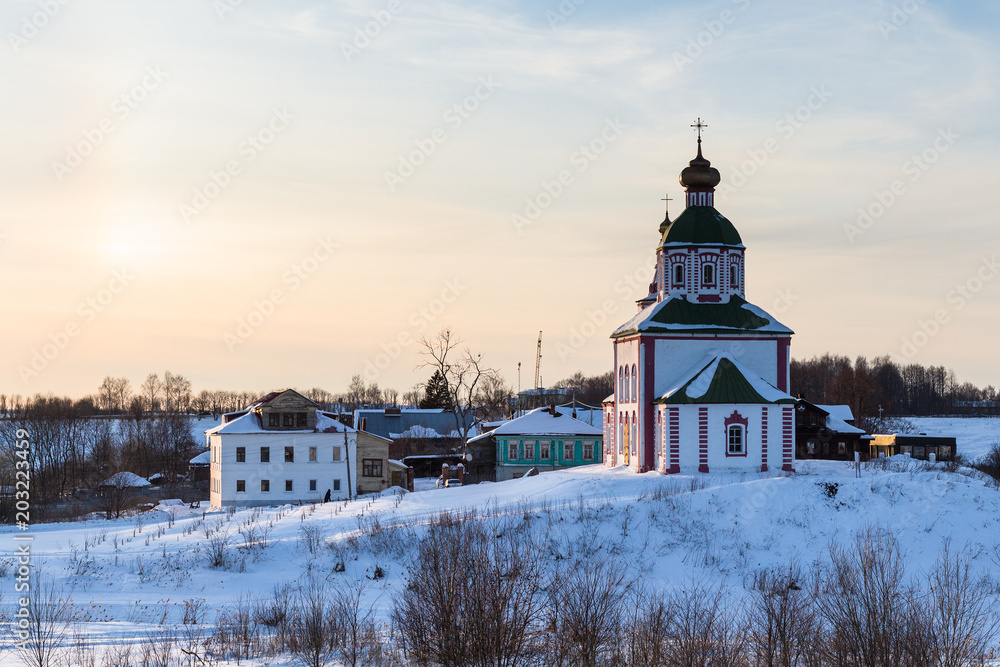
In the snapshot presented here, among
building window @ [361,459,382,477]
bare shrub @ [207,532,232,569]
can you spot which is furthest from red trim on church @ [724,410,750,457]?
building window @ [361,459,382,477]

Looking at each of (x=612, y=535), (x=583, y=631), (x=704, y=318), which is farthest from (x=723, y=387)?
(x=583, y=631)

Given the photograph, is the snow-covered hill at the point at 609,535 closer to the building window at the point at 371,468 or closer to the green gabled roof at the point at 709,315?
the green gabled roof at the point at 709,315

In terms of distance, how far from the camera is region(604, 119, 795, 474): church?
1441 inches

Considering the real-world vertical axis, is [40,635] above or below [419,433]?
below

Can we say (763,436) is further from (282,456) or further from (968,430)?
(968,430)

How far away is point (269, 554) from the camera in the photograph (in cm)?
2870

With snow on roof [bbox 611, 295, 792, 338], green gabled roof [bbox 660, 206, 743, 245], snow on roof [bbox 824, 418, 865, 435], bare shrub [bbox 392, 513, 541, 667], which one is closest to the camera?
bare shrub [bbox 392, 513, 541, 667]

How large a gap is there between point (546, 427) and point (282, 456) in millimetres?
Answer: 13294

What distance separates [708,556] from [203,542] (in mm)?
14518

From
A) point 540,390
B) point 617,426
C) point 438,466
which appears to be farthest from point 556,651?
point 540,390

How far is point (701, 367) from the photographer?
38531 millimetres

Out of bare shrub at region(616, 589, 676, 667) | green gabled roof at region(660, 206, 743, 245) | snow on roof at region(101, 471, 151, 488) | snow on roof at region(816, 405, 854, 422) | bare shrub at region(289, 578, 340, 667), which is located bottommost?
snow on roof at region(101, 471, 151, 488)

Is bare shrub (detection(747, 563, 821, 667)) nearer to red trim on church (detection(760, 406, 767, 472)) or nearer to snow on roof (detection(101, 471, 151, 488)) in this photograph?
red trim on church (detection(760, 406, 767, 472))

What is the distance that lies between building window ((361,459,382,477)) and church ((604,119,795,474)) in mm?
14189
